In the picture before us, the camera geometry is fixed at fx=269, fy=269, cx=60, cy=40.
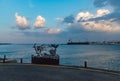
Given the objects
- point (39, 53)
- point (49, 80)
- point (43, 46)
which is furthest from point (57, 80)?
point (43, 46)

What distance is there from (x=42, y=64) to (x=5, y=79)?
603 inches

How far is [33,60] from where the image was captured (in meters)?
38.8

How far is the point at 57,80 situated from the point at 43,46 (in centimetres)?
2246

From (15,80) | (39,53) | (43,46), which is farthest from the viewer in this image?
(43,46)

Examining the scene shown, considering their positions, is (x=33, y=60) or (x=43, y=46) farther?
(x=43, y=46)

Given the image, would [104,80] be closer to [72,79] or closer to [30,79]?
[72,79]

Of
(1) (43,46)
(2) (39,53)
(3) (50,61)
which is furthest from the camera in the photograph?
(1) (43,46)

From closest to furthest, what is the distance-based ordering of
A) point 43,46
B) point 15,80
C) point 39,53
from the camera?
point 15,80, point 39,53, point 43,46

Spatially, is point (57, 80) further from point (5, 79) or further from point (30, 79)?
point (5, 79)

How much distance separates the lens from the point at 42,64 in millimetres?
37312

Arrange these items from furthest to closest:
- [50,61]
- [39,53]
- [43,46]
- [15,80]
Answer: [43,46] < [39,53] < [50,61] < [15,80]

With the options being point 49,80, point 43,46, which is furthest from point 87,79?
point 43,46

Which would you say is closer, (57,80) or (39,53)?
(57,80)

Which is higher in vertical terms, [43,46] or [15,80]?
[43,46]
